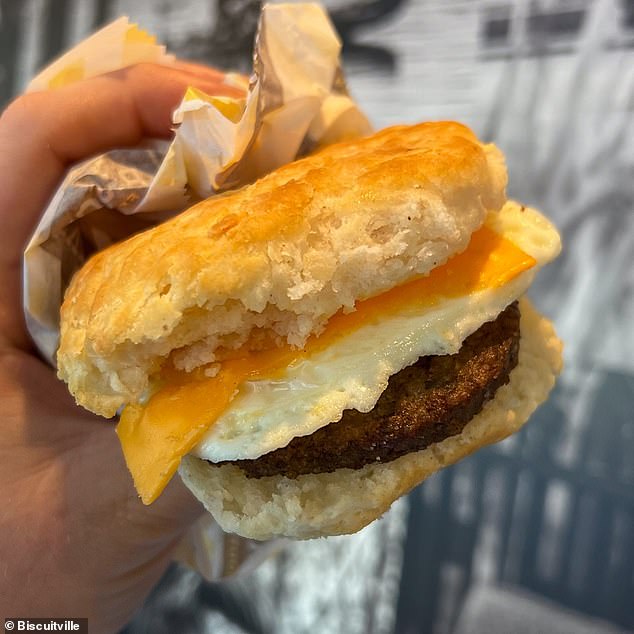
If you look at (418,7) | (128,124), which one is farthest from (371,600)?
(418,7)

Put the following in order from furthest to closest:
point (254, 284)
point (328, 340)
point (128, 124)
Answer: point (128, 124) → point (328, 340) → point (254, 284)

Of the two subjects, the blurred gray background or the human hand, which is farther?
the blurred gray background

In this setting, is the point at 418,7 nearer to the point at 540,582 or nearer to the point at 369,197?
the point at 369,197

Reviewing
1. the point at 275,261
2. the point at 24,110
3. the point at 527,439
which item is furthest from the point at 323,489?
the point at 527,439

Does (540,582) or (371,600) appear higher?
(540,582)

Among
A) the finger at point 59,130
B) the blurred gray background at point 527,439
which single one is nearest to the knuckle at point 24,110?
the finger at point 59,130

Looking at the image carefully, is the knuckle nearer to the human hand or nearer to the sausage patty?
the human hand

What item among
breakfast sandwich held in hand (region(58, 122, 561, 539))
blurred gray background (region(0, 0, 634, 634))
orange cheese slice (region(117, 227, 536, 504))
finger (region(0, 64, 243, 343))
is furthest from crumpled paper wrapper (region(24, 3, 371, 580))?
blurred gray background (region(0, 0, 634, 634))
